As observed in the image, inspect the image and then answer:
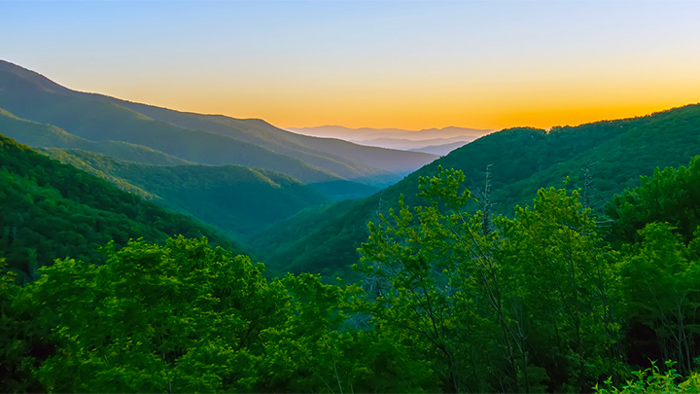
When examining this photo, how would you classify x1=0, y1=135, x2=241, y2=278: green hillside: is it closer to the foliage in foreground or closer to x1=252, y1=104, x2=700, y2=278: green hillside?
x1=252, y1=104, x2=700, y2=278: green hillside

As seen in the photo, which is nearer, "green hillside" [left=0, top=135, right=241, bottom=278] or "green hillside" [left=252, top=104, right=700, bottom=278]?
"green hillside" [left=0, top=135, right=241, bottom=278]

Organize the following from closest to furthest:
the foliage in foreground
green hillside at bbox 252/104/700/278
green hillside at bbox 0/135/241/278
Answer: the foliage in foreground < green hillside at bbox 0/135/241/278 < green hillside at bbox 252/104/700/278

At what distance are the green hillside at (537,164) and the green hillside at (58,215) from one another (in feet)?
132

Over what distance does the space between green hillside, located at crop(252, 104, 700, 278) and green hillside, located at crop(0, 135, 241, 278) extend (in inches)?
1584

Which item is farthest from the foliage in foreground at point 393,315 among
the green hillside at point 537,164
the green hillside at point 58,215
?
the green hillside at point 537,164

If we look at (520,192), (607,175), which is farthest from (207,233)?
(607,175)

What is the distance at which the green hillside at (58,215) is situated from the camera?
68062mm

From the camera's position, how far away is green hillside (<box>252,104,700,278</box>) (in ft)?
338

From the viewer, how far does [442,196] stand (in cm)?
1697

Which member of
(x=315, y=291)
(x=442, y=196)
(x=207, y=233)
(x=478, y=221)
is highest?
(x=442, y=196)

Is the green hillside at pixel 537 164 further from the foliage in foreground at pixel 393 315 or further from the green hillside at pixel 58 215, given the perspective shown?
the foliage in foreground at pixel 393 315

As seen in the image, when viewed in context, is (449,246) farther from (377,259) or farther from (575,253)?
(575,253)

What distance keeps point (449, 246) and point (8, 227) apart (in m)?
79.5

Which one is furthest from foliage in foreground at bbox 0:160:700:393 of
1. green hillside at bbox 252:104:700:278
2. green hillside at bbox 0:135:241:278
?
green hillside at bbox 252:104:700:278
